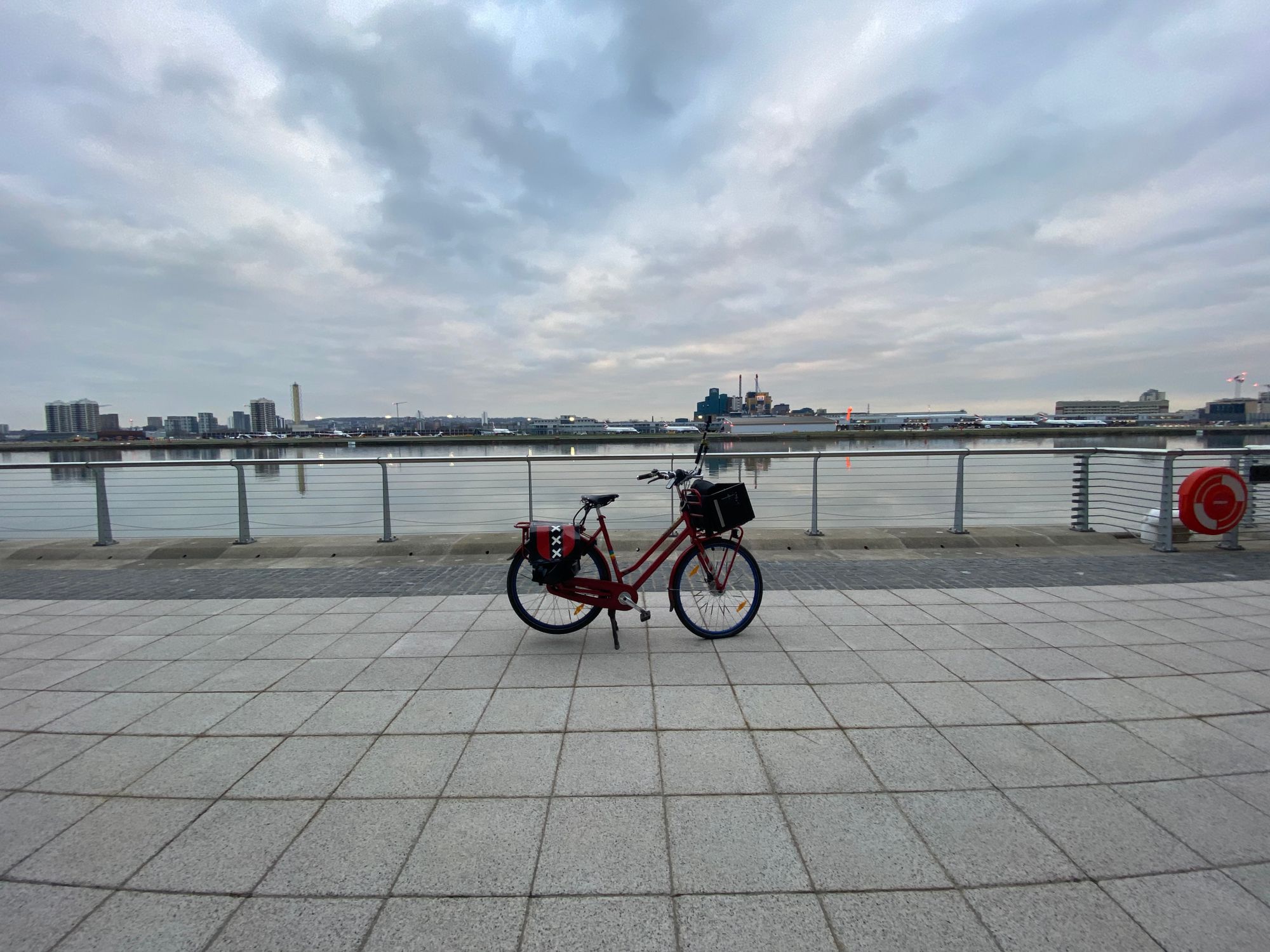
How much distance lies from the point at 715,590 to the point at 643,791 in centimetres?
187

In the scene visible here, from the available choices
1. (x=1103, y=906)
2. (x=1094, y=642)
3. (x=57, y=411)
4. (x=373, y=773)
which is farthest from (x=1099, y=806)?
(x=57, y=411)

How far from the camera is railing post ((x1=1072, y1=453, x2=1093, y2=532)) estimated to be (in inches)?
284

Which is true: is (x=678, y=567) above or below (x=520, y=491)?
above

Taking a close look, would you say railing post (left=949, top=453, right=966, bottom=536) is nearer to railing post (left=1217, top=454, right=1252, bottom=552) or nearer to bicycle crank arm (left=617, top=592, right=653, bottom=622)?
railing post (left=1217, top=454, right=1252, bottom=552)

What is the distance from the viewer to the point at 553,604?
4.41 meters

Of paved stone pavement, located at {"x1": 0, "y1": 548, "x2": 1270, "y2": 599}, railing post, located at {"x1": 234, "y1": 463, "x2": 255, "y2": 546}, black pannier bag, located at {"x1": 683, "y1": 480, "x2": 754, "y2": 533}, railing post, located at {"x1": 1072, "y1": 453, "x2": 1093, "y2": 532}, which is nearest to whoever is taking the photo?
black pannier bag, located at {"x1": 683, "y1": 480, "x2": 754, "y2": 533}

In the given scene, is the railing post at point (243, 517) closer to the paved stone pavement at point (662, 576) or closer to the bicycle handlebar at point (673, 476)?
the paved stone pavement at point (662, 576)

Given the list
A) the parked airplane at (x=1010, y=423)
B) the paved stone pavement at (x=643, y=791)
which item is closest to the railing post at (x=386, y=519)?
the paved stone pavement at (x=643, y=791)

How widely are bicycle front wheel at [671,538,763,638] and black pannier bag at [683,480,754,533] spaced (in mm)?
171

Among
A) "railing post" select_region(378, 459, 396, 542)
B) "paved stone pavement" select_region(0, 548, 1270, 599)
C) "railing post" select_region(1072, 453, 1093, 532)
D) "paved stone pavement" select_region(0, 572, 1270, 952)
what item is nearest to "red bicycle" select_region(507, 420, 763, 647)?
"paved stone pavement" select_region(0, 572, 1270, 952)

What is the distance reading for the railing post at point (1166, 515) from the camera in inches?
249

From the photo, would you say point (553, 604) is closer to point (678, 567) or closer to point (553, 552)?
point (553, 552)

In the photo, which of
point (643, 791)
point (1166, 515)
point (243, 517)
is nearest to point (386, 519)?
point (243, 517)

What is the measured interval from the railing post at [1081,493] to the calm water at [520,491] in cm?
16
